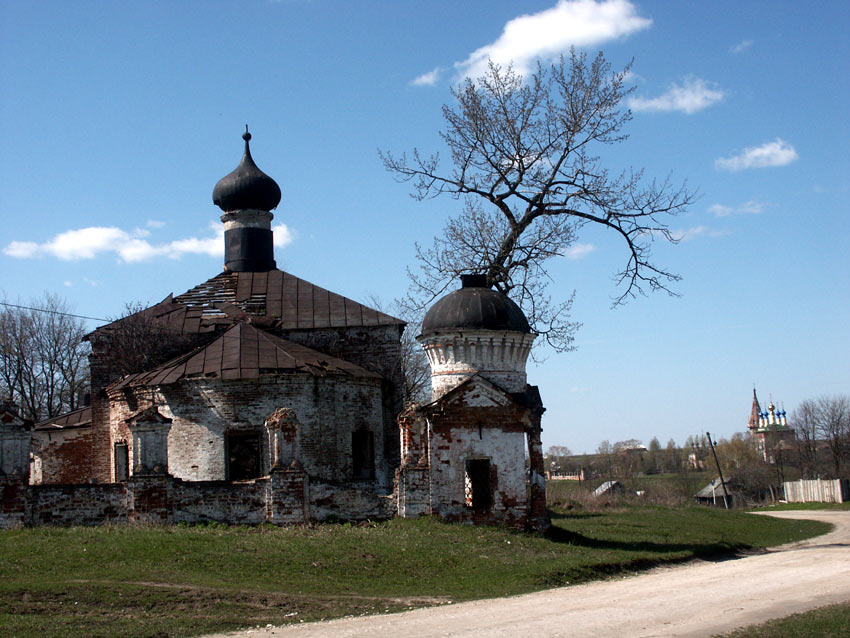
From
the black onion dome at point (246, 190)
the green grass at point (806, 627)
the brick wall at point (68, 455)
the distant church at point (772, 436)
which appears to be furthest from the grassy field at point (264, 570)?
A: the distant church at point (772, 436)

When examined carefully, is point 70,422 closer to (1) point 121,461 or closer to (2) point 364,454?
(1) point 121,461

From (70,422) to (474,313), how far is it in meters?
11.1

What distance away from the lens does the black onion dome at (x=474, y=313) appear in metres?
18.9

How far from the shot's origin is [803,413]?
229ft

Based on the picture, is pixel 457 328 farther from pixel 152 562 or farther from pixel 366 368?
pixel 152 562

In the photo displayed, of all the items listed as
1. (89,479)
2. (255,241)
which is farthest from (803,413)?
(89,479)

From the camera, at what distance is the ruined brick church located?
1705cm

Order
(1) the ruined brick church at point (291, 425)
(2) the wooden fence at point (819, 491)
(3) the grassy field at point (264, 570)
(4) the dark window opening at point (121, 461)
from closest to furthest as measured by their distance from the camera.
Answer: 1. (3) the grassy field at point (264, 570)
2. (1) the ruined brick church at point (291, 425)
3. (4) the dark window opening at point (121, 461)
4. (2) the wooden fence at point (819, 491)

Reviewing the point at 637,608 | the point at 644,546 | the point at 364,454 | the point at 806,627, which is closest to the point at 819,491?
the point at 644,546

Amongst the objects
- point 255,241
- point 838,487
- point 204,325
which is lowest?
point 838,487

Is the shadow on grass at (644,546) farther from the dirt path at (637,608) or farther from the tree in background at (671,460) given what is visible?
the tree in background at (671,460)

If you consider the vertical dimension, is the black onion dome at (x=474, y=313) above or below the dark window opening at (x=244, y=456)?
above

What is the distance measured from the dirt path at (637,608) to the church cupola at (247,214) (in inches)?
593

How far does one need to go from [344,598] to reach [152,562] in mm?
3131
